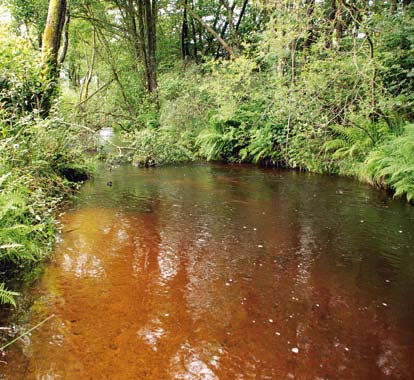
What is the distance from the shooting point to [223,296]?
3215mm

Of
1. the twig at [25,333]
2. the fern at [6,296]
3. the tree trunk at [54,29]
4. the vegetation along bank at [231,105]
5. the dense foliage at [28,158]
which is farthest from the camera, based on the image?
the tree trunk at [54,29]

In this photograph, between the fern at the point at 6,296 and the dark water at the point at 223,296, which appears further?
the fern at the point at 6,296

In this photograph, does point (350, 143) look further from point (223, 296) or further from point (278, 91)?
point (223, 296)

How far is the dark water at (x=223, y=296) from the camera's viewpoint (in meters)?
2.32

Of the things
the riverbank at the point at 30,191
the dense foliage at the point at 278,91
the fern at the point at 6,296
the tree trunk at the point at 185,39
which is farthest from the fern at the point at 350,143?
the tree trunk at the point at 185,39

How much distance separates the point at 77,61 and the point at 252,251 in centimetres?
2687

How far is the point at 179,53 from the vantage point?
21.2 metres

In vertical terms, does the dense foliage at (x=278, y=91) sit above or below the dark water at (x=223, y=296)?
above

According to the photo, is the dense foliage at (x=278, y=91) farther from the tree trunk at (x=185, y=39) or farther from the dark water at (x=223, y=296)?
the dark water at (x=223, y=296)

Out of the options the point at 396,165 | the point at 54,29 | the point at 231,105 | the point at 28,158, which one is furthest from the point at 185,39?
the point at 28,158

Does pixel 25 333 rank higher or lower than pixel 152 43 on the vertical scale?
lower

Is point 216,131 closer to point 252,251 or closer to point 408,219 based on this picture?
point 408,219

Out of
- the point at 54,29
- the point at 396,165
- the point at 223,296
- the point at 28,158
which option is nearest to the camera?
the point at 223,296

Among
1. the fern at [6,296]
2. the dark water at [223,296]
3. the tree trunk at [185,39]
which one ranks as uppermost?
the tree trunk at [185,39]
